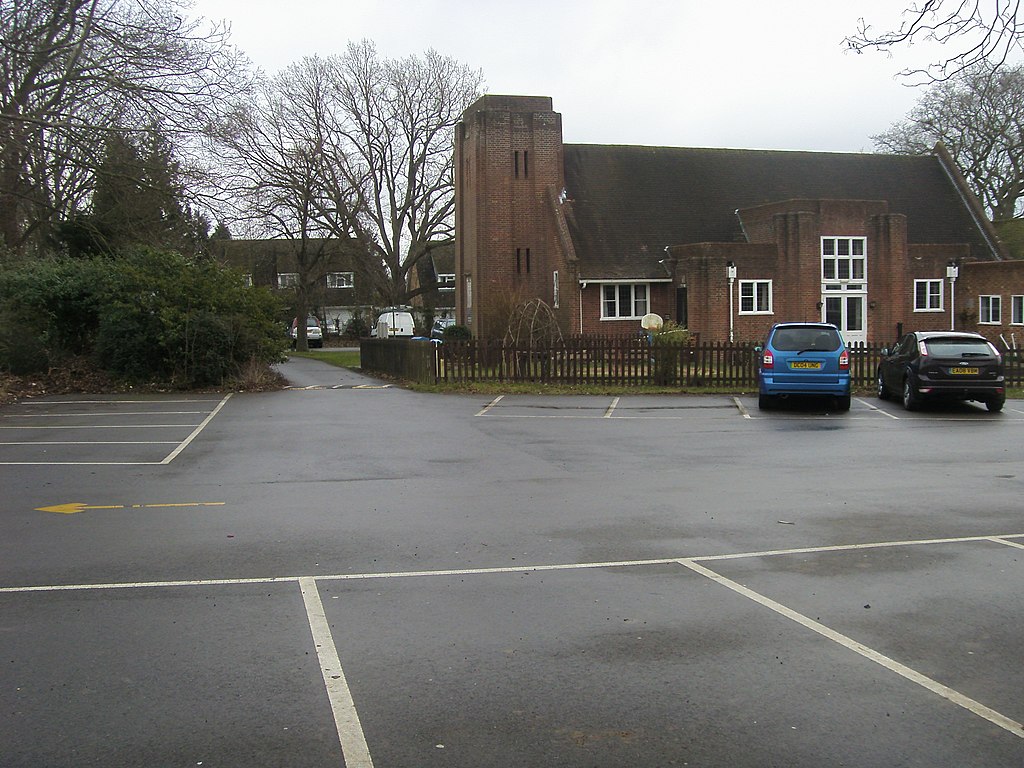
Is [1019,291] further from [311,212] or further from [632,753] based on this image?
[632,753]

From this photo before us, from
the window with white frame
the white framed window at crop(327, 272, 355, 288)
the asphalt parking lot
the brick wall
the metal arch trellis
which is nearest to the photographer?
the asphalt parking lot

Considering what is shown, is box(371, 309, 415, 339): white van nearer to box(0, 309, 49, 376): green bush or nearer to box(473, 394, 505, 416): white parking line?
box(0, 309, 49, 376): green bush

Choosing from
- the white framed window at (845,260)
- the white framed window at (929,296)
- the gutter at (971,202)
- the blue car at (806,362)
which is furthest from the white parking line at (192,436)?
the gutter at (971,202)

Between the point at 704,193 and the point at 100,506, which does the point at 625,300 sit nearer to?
the point at 704,193

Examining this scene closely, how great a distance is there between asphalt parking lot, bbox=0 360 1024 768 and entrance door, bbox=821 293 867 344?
29003 millimetres

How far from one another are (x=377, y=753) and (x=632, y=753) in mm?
1080

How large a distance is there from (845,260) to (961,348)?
2329 cm

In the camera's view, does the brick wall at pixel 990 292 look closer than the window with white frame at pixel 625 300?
Yes

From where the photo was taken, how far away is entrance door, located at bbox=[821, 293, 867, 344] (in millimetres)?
41375

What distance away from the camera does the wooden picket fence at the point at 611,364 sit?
25047 mm

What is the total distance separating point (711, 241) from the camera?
42.2m

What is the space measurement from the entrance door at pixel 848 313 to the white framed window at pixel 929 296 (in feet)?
9.36

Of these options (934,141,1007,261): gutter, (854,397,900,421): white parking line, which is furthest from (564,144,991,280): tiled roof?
(854,397,900,421): white parking line

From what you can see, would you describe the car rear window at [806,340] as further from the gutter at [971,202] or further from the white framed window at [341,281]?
the white framed window at [341,281]
